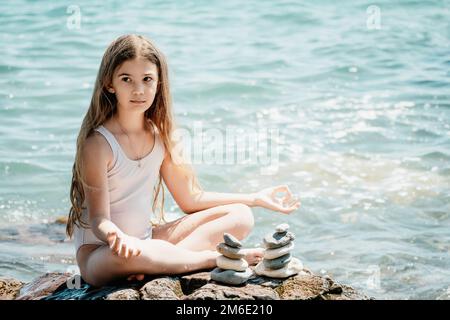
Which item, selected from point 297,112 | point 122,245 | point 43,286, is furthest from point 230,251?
point 297,112

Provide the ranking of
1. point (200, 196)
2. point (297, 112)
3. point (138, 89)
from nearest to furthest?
1. point (138, 89)
2. point (200, 196)
3. point (297, 112)

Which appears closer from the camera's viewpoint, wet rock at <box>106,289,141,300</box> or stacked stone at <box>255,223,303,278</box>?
wet rock at <box>106,289,141,300</box>

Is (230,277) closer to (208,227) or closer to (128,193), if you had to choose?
(208,227)

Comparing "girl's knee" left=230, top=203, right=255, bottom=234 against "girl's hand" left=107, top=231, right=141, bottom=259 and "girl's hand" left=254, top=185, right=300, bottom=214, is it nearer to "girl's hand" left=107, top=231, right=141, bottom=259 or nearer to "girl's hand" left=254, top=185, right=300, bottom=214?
"girl's hand" left=254, top=185, right=300, bottom=214

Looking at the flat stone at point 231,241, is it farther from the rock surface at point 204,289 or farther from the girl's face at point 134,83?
the girl's face at point 134,83

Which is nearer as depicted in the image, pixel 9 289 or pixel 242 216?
pixel 242 216

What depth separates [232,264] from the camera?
3.66m

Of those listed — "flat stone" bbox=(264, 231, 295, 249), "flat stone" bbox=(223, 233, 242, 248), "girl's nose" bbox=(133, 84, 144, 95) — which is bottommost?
"flat stone" bbox=(264, 231, 295, 249)

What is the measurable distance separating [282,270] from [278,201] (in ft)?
1.82

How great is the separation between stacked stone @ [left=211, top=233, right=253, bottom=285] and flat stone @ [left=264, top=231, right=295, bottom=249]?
13 cm

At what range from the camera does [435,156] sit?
7.74 m

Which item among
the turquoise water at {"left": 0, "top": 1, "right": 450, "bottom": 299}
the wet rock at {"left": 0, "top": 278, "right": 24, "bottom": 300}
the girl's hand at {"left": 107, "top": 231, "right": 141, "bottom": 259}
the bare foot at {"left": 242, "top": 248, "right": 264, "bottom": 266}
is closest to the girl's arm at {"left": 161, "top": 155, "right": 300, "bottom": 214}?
the bare foot at {"left": 242, "top": 248, "right": 264, "bottom": 266}

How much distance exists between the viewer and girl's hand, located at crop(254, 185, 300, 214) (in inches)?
161

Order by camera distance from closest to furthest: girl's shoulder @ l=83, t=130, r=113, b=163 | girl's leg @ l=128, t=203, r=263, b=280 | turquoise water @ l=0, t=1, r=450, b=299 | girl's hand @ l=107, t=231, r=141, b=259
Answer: girl's hand @ l=107, t=231, r=141, b=259
girl's shoulder @ l=83, t=130, r=113, b=163
girl's leg @ l=128, t=203, r=263, b=280
turquoise water @ l=0, t=1, r=450, b=299
